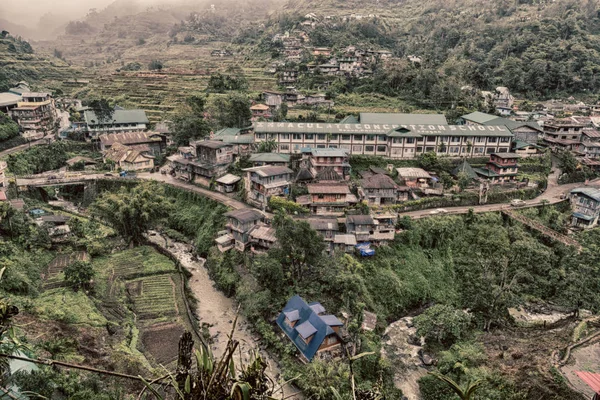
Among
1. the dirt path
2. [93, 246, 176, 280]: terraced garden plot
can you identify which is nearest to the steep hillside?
[93, 246, 176, 280]: terraced garden plot

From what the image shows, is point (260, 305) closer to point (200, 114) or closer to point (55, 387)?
point (55, 387)

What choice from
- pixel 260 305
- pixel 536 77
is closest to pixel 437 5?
pixel 536 77

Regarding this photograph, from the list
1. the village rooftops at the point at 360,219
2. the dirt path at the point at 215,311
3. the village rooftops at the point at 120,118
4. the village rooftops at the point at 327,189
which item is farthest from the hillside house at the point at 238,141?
the village rooftops at the point at 360,219

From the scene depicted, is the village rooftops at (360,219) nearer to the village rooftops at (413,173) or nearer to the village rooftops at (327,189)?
the village rooftops at (327,189)

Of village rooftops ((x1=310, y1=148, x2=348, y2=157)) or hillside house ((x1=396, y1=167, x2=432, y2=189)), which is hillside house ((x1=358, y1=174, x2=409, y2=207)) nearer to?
hillside house ((x1=396, y1=167, x2=432, y2=189))

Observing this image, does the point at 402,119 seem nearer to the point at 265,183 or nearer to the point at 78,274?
the point at 265,183

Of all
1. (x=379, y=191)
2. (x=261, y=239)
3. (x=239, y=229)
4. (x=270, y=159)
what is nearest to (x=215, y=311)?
(x=261, y=239)
